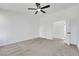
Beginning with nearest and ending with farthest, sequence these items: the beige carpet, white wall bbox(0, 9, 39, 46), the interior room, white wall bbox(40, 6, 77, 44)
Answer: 1. the beige carpet
2. the interior room
3. white wall bbox(40, 6, 77, 44)
4. white wall bbox(0, 9, 39, 46)

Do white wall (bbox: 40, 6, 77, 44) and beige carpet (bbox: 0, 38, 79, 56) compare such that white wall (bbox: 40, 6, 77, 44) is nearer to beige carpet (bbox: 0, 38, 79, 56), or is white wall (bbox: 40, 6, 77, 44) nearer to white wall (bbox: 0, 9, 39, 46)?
white wall (bbox: 0, 9, 39, 46)

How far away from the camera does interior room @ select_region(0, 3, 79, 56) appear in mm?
3420

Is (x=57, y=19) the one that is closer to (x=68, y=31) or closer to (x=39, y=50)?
(x=68, y=31)

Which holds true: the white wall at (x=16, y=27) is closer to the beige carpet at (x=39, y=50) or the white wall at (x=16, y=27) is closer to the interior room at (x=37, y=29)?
the interior room at (x=37, y=29)

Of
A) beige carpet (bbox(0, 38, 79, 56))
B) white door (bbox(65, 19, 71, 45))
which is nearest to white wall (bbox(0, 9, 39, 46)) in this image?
beige carpet (bbox(0, 38, 79, 56))

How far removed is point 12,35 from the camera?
16.9 feet

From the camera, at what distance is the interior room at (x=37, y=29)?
3420 millimetres

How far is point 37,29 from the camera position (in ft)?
24.3

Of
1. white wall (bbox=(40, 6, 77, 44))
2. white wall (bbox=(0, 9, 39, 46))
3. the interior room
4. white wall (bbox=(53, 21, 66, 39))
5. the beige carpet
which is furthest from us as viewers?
white wall (bbox=(53, 21, 66, 39))

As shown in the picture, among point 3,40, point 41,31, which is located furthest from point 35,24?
point 3,40

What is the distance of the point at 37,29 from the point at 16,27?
8.66ft

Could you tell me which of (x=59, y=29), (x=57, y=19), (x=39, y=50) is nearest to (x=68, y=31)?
(x=57, y=19)

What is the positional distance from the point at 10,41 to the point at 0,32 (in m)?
1.04

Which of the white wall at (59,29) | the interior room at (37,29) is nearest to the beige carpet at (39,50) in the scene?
the interior room at (37,29)
